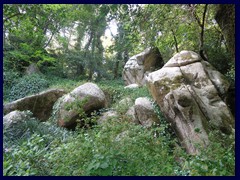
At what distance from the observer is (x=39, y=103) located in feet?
25.7

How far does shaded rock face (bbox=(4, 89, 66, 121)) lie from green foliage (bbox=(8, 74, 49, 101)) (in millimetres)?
1573

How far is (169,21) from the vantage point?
18.3 feet

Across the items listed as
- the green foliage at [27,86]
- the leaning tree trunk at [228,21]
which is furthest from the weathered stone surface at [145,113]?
the green foliage at [27,86]

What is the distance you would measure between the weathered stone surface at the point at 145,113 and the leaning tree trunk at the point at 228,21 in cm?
239

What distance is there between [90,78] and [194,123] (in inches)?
308

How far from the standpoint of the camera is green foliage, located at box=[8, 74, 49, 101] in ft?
30.7

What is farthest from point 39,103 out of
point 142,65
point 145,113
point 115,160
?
point 115,160

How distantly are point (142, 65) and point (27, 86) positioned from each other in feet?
16.8

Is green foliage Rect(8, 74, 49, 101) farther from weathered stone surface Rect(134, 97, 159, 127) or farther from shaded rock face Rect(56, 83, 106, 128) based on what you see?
weathered stone surface Rect(134, 97, 159, 127)

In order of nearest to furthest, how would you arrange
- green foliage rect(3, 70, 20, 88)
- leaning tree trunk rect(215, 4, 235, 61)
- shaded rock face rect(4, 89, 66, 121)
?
leaning tree trunk rect(215, 4, 235, 61) < shaded rock face rect(4, 89, 66, 121) < green foliage rect(3, 70, 20, 88)

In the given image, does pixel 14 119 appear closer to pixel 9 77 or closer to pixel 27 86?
pixel 27 86

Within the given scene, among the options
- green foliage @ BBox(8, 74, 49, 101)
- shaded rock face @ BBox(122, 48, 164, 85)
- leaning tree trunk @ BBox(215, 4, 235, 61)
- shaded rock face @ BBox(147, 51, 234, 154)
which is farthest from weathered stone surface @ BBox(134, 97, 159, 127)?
green foliage @ BBox(8, 74, 49, 101)
